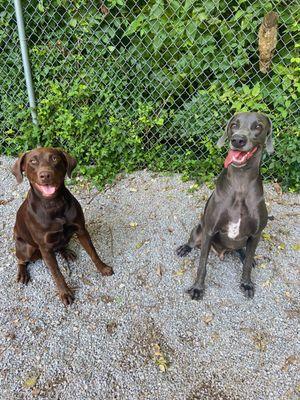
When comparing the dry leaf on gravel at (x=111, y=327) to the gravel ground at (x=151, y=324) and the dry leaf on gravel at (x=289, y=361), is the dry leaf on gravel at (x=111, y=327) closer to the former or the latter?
the gravel ground at (x=151, y=324)

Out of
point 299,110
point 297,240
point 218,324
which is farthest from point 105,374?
point 299,110

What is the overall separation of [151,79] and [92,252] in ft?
7.62

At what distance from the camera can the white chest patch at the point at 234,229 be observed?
115 inches

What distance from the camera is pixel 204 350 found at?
2912mm

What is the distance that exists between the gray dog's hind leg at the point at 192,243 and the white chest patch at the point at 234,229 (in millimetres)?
543

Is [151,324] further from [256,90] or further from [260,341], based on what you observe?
[256,90]

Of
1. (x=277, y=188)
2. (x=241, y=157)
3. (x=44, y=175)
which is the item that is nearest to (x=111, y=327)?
(x=44, y=175)

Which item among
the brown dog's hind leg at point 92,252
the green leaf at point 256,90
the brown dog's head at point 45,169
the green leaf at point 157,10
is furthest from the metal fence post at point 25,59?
the green leaf at point 256,90

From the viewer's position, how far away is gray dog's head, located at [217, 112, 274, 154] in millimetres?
2648

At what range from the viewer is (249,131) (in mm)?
2693

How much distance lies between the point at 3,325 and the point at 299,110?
368 centimetres

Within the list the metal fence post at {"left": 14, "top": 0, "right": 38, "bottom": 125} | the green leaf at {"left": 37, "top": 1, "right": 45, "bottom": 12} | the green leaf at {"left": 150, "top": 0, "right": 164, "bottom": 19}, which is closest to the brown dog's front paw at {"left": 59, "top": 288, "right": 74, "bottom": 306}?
the metal fence post at {"left": 14, "top": 0, "right": 38, "bottom": 125}

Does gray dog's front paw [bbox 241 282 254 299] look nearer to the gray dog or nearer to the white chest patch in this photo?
the gray dog

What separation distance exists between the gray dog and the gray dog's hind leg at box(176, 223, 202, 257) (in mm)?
376
